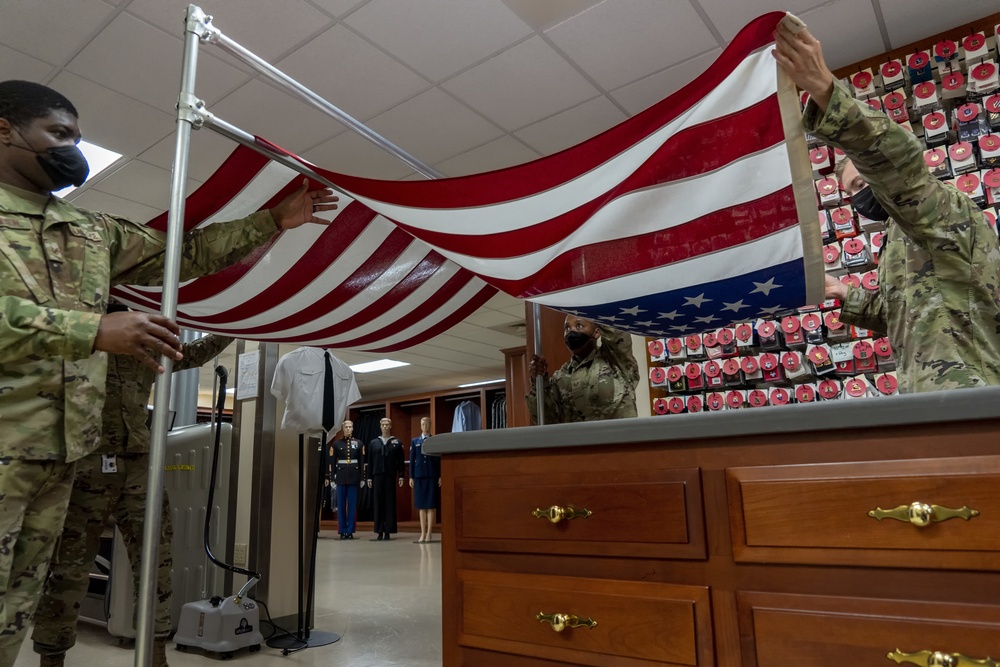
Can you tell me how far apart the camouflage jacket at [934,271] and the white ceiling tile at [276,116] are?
2.98m

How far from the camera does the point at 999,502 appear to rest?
0.76m

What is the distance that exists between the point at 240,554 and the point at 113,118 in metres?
2.54

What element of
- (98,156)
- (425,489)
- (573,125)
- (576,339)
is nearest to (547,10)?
(573,125)

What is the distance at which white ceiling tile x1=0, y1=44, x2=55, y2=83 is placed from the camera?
3033 mm

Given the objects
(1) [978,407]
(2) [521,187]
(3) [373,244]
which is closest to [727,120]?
(2) [521,187]

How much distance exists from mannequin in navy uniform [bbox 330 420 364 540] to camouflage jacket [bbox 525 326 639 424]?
7.65 metres

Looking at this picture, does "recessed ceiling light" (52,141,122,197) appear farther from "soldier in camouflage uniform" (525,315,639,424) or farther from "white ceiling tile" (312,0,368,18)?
"soldier in camouflage uniform" (525,315,639,424)

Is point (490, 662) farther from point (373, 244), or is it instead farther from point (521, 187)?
point (373, 244)

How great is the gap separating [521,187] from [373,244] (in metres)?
0.77

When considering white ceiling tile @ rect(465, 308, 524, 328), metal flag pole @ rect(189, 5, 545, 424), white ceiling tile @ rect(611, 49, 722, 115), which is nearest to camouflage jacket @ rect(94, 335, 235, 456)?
metal flag pole @ rect(189, 5, 545, 424)

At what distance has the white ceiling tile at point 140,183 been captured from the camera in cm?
410

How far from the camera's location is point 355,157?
4.02m

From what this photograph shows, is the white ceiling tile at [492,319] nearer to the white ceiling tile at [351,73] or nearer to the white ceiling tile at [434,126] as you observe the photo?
the white ceiling tile at [434,126]

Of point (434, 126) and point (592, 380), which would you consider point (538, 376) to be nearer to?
point (592, 380)
